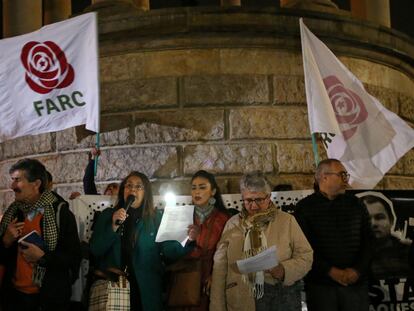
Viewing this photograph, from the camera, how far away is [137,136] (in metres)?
9.57

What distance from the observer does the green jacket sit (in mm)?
6250

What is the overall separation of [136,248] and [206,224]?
0.64 m

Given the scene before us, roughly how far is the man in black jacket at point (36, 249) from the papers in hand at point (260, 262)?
4.79ft

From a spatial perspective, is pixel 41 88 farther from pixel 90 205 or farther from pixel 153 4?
pixel 153 4

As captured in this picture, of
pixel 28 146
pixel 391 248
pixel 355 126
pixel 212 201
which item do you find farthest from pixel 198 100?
pixel 391 248

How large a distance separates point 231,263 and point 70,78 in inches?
118

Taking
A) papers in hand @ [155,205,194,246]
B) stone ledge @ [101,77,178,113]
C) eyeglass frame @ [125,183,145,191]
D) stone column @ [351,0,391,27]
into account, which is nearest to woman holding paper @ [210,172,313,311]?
papers in hand @ [155,205,194,246]

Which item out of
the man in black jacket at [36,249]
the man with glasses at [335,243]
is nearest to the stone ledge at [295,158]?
the man with glasses at [335,243]

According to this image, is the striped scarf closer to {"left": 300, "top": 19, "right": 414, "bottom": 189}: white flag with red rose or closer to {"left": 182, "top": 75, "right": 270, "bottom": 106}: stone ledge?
{"left": 300, "top": 19, "right": 414, "bottom": 189}: white flag with red rose

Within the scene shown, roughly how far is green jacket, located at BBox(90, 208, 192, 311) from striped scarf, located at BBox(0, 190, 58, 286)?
41 centimetres

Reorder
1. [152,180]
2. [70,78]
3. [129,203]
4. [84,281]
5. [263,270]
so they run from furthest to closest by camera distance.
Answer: [152,180], [70,78], [84,281], [129,203], [263,270]

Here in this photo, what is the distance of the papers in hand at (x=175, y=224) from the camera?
6.39 meters

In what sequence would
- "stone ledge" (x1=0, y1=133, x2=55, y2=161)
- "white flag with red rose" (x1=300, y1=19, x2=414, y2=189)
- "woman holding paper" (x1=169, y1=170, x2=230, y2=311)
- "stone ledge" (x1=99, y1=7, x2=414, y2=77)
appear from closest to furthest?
1. "woman holding paper" (x1=169, y1=170, x2=230, y2=311)
2. "white flag with red rose" (x1=300, y1=19, x2=414, y2=189)
3. "stone ledge" (x1=99, y1=7, x2=414, y2=77)
4. "stone ledge" (x1=0, y1=133, x2=55, y2=161)

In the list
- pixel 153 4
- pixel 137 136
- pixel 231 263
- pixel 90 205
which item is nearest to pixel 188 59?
pixel 137 136
